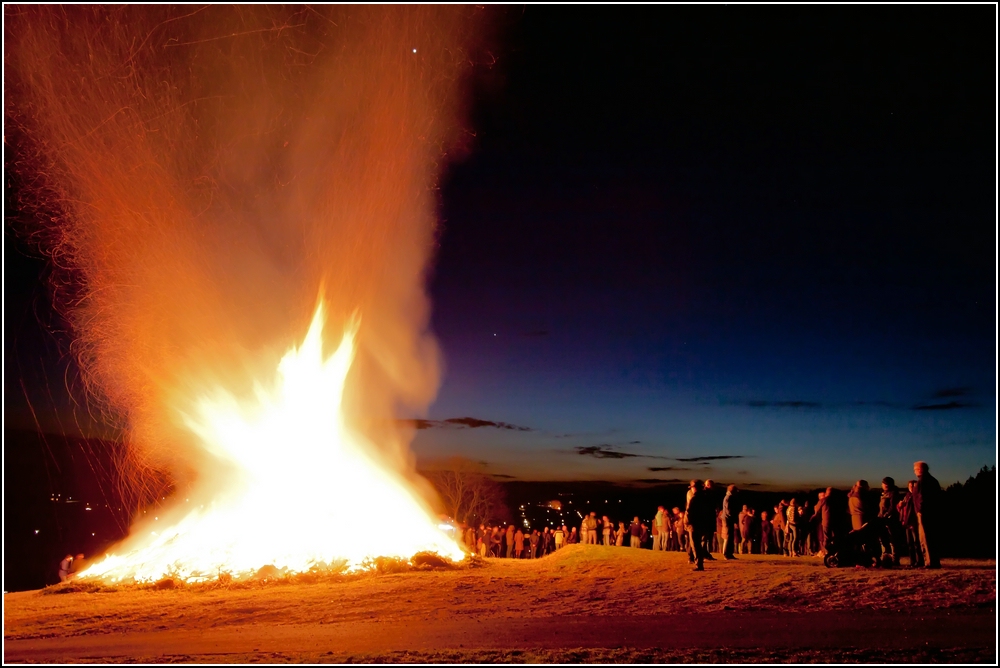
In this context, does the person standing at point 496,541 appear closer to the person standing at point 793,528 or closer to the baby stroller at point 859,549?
the person standing at point 793,528

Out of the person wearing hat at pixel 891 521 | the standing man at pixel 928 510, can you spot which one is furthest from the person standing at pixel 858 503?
the standing man at pixel 928 510

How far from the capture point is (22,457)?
48.3 meters

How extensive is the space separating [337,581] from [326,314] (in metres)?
5.63

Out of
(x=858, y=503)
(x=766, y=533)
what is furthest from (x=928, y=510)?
(x=766, y=533)

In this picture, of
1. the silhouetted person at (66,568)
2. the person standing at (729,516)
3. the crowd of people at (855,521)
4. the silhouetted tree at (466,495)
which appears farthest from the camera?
the silhouetted tree at (466,495)

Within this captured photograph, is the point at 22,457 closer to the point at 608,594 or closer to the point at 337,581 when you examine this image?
the point at 337,581

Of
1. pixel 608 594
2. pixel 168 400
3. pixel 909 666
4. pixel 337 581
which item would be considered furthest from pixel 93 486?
pixel 909 666

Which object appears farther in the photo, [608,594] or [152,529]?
[152,529]

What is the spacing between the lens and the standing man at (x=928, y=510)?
1000 cm

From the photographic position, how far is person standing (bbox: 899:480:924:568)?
10242 millimetres

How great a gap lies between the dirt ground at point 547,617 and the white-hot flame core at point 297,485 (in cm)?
Result: 138

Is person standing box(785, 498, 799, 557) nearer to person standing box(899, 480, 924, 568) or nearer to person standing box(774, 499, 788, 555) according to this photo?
person standing box(774, 499, 788, 555)

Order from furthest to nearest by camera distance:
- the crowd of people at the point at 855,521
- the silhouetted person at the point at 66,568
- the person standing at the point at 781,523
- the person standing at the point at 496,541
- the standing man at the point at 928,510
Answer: the person standing at the point at 496,541 → the person standing at the point at 781,523 → the silhouetted person at the point at 66,568 → the crowd of people at the point at 855,521 → the standing man at the point at 928,510

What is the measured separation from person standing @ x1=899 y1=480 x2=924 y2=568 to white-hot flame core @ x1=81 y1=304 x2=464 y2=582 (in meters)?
8.02
